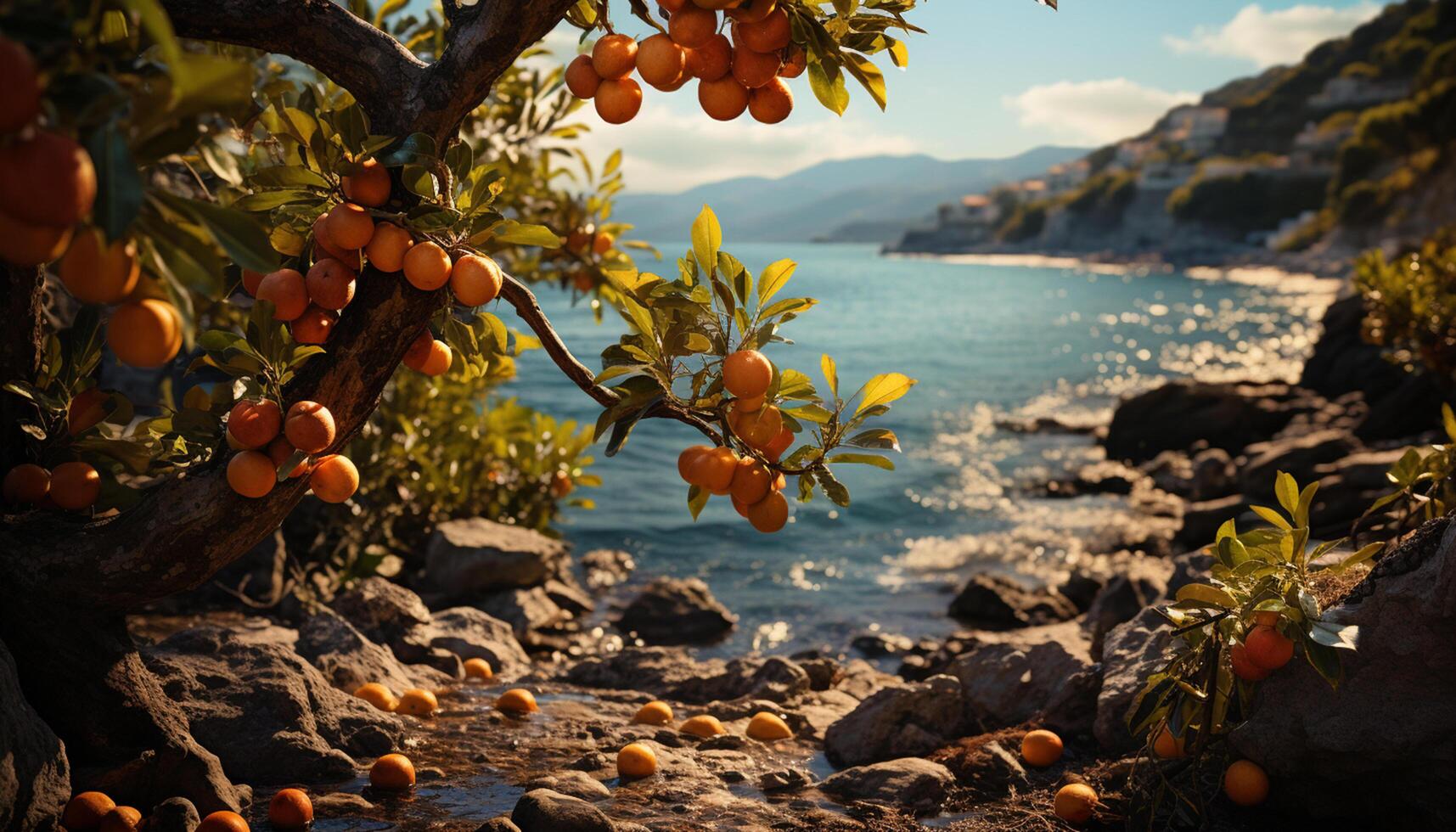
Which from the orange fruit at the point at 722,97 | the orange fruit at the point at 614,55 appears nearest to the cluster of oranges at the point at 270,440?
the orange fruit at the point at 614,55

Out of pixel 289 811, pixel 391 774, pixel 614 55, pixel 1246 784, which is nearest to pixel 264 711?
pixel 391 774

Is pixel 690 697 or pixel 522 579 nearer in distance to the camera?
pixel 690 697

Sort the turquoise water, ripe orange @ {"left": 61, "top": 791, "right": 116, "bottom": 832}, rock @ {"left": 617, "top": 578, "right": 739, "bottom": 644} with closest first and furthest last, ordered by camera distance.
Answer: ripe orange @ {"left": 61, "top": 791, "right": 116, "bottom": 832}, rock @ {"left": 617, "top": 578, "right": 739, "bottom": 644}, the turquoise water

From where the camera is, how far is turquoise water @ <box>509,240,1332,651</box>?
464 inches

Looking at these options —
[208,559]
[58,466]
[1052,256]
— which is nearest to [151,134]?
[208,559]

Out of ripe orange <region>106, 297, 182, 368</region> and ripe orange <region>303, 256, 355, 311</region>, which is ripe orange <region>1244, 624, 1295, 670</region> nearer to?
ripe orange <region>303, 256, 355, 311</region>

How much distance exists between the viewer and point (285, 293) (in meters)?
2.66

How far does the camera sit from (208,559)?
2910 millimetres

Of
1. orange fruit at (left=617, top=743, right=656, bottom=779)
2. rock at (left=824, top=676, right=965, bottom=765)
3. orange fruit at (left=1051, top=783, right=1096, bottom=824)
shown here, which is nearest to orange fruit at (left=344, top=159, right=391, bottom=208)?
orange fruit at (left=617, top=743, right=656, bottom=779)

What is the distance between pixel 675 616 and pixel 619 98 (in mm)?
6946

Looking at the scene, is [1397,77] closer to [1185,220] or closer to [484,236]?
[1185,220]

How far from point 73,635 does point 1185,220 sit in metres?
118

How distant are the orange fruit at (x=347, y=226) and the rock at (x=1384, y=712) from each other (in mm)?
3167

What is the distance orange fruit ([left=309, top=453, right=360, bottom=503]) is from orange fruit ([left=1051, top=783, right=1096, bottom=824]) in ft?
8.82
